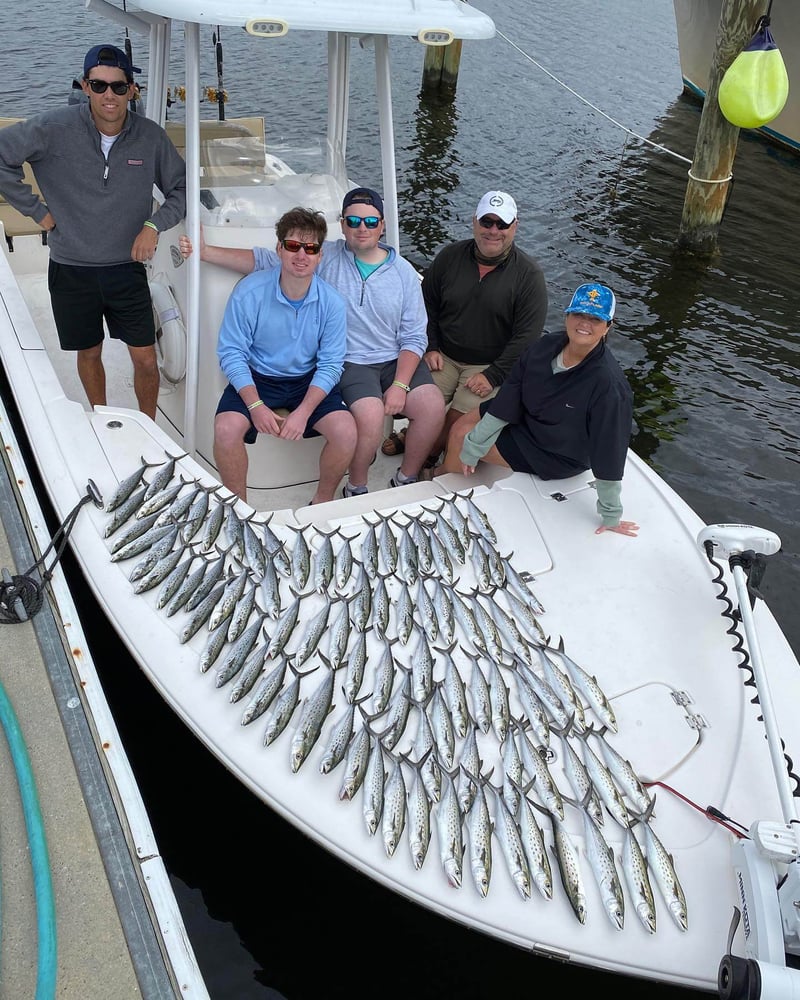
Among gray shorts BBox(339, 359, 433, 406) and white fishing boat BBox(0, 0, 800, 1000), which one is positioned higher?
gray shorts BBox(339, 359, 433, 406)

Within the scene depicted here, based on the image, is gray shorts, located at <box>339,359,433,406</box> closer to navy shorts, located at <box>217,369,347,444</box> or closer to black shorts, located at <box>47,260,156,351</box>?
navy shorts, located at <box>217,369,347,444</box>

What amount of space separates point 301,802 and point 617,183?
12.4 meters

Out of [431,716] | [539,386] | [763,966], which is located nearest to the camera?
[763,966]

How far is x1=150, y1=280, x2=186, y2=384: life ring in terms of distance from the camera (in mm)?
4711

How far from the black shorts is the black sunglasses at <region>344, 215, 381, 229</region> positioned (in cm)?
124

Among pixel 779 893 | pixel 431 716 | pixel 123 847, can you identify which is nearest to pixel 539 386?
pixel 431 716

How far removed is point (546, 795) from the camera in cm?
286

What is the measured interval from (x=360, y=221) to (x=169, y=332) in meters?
1.34

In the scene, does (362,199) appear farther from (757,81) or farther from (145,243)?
(757,81)

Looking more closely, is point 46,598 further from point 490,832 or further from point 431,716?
point 490,832

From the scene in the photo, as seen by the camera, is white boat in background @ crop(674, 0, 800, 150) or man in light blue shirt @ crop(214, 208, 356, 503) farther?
white boat in background @ crop(674, 0, 800, 150)

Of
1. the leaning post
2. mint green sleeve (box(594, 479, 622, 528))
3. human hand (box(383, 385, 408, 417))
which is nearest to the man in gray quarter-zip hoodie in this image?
human hand (box(383, 385, 408, 417))

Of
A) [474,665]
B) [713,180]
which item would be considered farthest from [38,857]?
[713,180]

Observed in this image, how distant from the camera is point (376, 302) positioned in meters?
4.48
